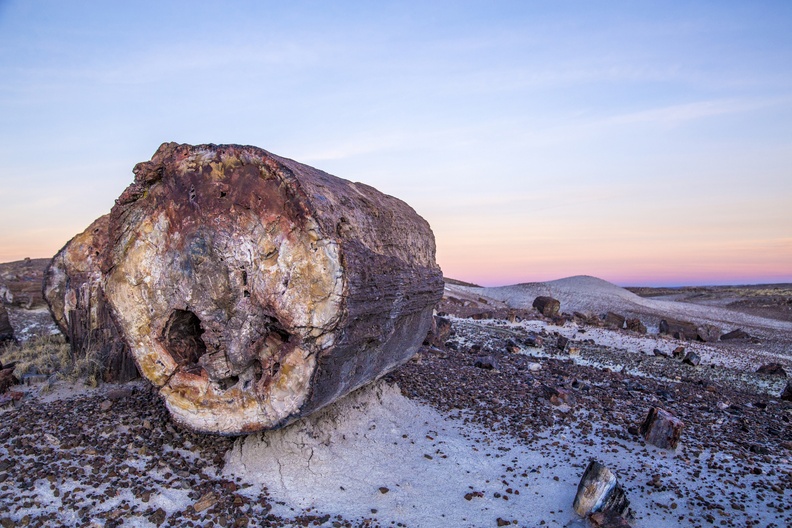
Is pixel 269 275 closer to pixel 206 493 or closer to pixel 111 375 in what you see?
pixel 206 493

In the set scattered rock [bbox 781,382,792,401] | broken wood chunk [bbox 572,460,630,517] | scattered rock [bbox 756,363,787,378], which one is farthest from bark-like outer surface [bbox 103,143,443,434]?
scattered rock [bbox 756,363,787,378]

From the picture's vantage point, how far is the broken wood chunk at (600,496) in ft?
12.8

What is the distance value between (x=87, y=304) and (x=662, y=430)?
22.0ft

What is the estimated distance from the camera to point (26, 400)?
18.3 feet

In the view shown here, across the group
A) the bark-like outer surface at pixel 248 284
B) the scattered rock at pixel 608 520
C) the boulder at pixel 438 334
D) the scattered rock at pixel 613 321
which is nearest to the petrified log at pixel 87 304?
the bark-like outer surface at pixel 248 284

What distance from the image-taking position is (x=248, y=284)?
13.5 ft

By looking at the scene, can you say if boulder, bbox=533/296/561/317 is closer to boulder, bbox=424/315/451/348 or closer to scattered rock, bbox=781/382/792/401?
boulder, bbox=424/315/451/348

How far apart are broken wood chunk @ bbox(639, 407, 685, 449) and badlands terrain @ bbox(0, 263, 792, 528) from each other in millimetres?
76

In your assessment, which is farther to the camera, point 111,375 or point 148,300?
point 111,375

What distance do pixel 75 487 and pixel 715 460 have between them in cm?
523

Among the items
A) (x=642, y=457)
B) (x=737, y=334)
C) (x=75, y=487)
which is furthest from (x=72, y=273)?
(x=737, y=334)

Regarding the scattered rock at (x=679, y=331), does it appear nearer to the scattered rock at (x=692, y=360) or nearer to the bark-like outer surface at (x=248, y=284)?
the scattered rock at (x=692, y=360)

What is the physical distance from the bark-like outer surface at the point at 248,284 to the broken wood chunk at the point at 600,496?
1.88 m

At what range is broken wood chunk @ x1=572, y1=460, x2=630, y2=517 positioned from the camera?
3.91 meters
